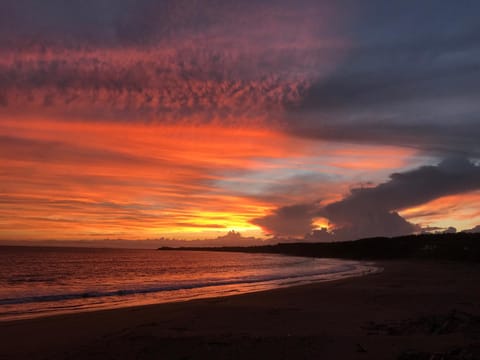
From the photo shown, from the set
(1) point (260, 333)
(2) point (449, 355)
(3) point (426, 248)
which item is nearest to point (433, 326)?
(2) point (449, 355)

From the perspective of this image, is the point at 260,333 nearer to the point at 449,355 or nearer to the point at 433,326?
the point at 433,326

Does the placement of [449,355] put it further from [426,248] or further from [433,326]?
[426,248]

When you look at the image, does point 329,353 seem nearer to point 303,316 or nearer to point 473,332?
point 473,332

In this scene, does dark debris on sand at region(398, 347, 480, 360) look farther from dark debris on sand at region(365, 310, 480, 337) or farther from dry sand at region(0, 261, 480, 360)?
dark debris on sand at region(365, 310, 480, 337)

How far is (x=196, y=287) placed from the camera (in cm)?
3170

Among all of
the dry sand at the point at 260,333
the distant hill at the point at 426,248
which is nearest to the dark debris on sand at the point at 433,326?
the dry sand at the point at 260,333

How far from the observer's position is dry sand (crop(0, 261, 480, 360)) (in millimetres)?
9492

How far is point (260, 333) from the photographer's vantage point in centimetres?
1183

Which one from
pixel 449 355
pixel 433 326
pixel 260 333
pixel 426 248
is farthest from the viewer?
pixel 426 248

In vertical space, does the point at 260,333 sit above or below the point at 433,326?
below

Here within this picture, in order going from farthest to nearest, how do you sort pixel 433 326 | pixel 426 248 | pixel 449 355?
pixel 426 248 → pixel 433 326 → pixel 449 355

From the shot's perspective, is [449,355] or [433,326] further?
[433,326]

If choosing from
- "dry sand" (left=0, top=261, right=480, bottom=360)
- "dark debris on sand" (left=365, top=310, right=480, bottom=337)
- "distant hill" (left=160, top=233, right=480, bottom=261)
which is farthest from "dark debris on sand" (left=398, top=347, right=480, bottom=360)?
"distant hill" (left=160, top=233, right=480, bottom=261)

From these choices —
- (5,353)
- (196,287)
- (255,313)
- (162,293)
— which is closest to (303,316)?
(255,313)
